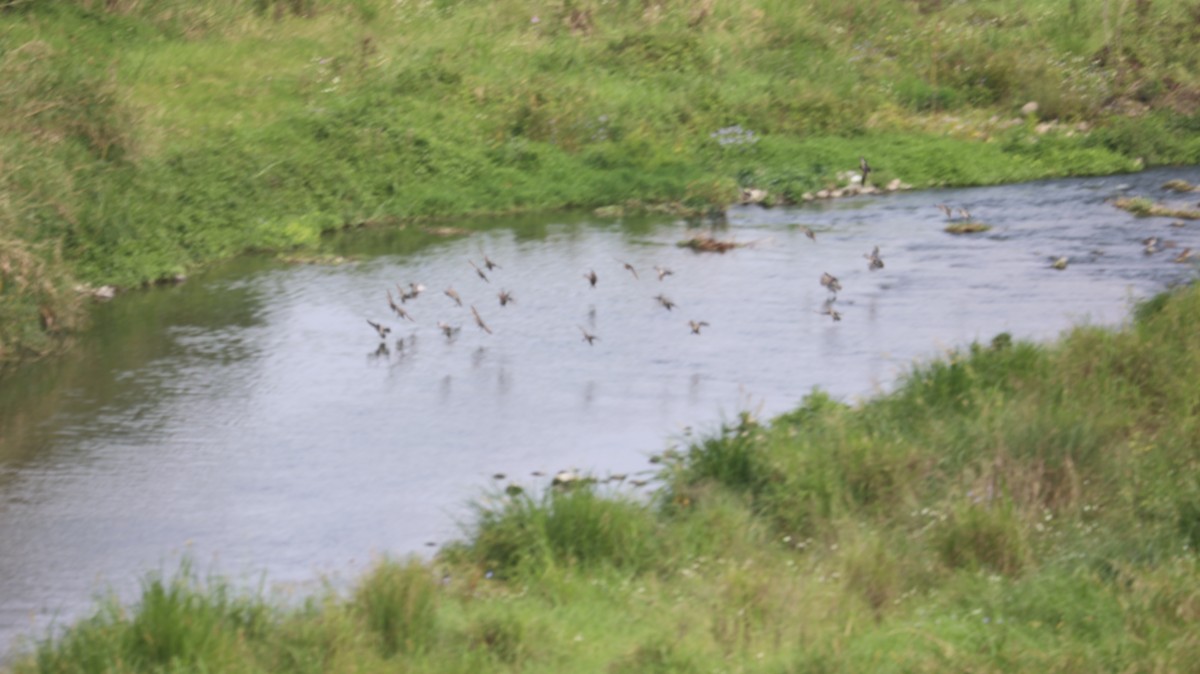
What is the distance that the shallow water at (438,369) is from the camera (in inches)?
419

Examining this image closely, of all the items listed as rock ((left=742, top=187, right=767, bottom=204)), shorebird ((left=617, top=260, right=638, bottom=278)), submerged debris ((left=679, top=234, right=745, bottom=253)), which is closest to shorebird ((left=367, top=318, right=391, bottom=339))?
shorebird ((left=617, top=260, right=638, bottom=278))

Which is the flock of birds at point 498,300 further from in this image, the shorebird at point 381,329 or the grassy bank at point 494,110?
the grassy bank at point 494,110

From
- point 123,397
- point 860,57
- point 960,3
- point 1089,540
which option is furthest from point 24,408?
point 960,3

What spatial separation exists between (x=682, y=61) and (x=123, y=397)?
50.1 ft

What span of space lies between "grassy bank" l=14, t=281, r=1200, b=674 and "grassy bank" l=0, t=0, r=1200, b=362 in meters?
8.16

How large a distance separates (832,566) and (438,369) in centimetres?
667

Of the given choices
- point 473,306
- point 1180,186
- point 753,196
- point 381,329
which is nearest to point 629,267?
point 473,306

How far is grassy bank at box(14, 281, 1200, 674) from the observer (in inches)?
286

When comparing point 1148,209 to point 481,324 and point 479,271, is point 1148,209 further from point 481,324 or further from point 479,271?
point 481,324

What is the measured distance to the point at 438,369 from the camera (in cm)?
1456

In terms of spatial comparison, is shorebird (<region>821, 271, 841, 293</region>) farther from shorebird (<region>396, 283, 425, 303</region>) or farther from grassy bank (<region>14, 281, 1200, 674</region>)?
grassy bank (<region>14, 281, 1200, 674</region>)

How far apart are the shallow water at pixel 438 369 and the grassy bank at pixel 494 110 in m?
0.99

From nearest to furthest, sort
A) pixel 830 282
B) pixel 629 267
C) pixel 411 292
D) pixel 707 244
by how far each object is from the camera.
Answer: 1. pixel 830 282
2. pixel 411 292
3. pixel 629 267
4. pixel 707 244

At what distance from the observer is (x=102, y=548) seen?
10.3 m
